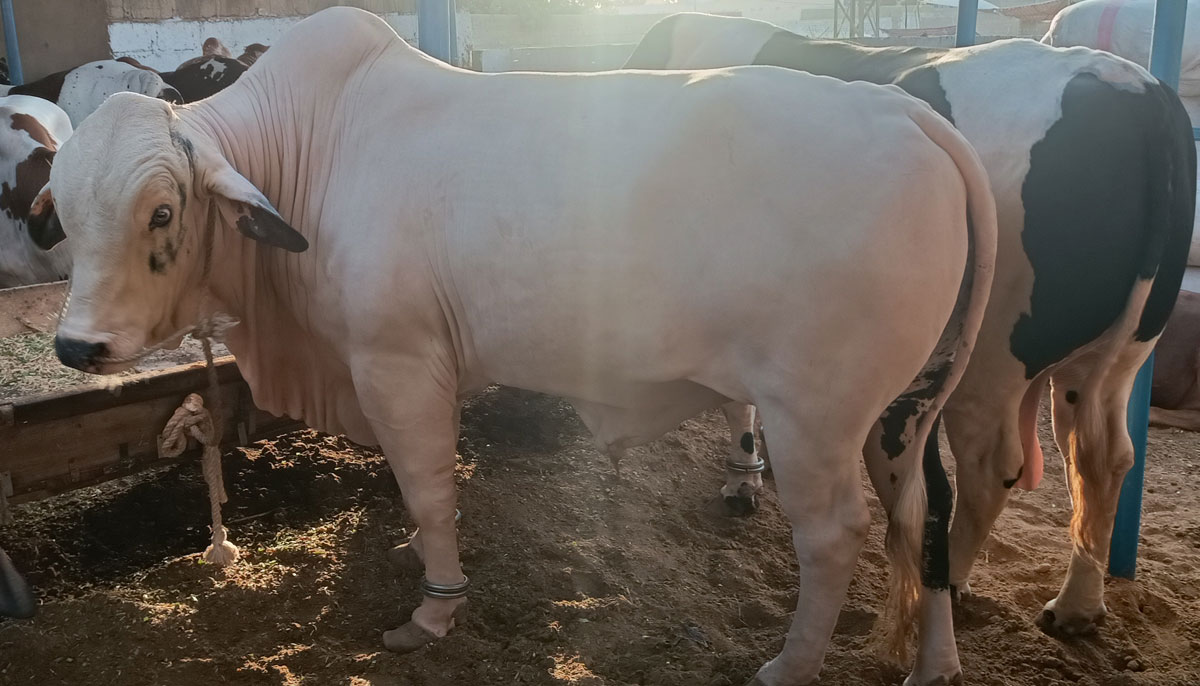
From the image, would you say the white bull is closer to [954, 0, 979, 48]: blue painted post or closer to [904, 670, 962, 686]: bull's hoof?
[904, 670, 962, 686]: bull's hoof

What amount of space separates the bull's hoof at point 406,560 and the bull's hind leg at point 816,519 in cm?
136

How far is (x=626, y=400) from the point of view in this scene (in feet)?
8.96

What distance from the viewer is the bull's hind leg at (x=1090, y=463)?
2932mm

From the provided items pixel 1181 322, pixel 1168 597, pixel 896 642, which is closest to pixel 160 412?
pixel 896 642

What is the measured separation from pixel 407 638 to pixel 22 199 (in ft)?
14.1

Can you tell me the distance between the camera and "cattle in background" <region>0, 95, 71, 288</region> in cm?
559

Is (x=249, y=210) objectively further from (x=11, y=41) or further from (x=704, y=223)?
(x=11, y=41)

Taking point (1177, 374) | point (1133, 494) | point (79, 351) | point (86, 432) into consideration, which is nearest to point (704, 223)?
point (79, 351)

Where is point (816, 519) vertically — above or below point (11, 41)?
below

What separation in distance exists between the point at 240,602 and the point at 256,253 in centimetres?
118

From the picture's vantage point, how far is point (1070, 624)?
123 inches

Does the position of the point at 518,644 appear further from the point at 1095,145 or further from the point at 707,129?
the point at 1095,145

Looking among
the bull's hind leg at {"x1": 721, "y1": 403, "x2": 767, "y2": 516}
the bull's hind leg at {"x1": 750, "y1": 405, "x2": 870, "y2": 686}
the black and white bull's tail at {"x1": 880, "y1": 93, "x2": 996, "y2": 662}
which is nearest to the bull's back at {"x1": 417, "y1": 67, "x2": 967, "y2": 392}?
the black and white bull's tail at {"x1": 880, "y1": 93, "x2": 996, "y2": 662}

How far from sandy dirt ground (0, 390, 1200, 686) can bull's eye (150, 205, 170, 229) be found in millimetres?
1279
